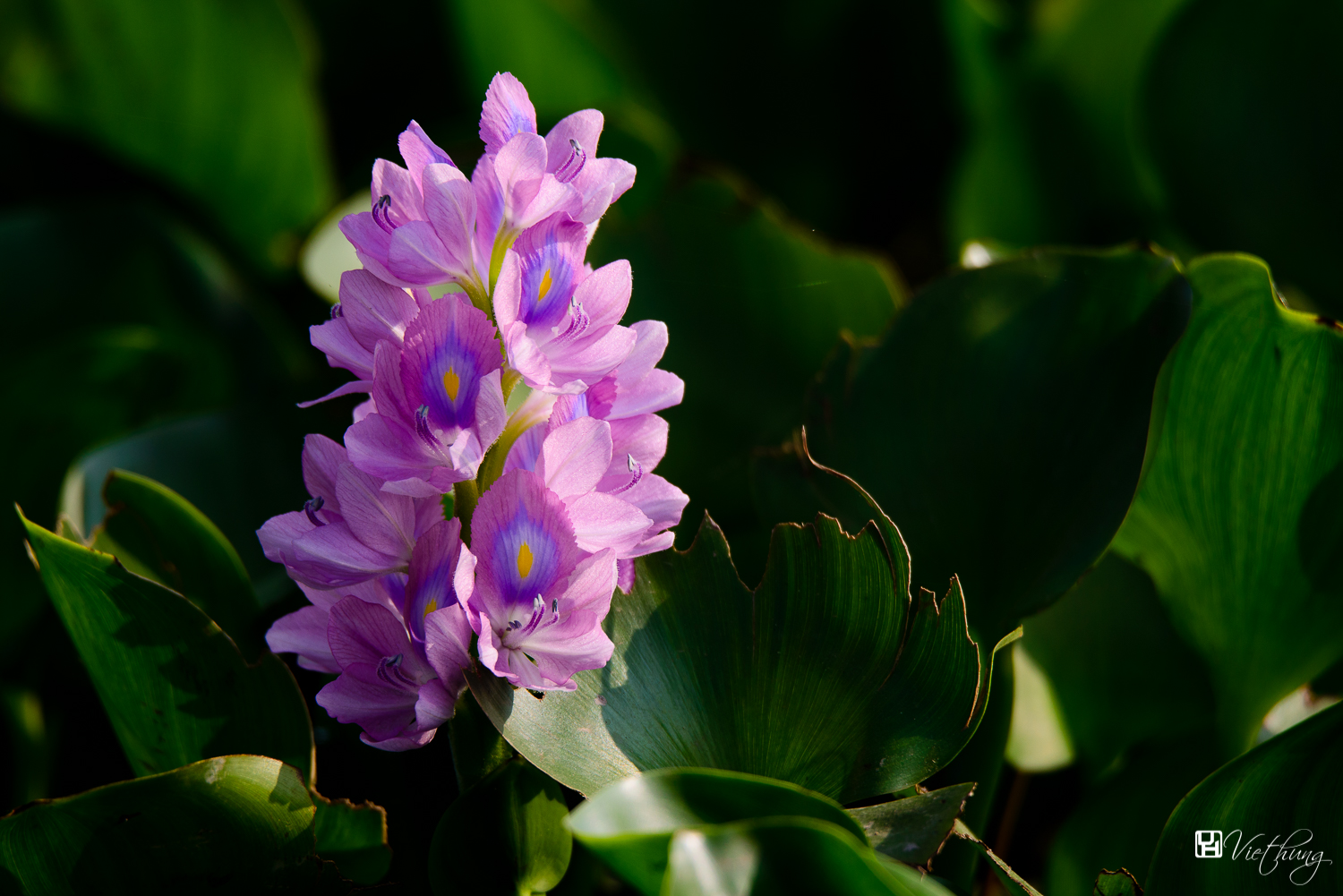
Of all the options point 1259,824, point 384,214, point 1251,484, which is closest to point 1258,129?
point 1251,484

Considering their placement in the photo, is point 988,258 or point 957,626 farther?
point 988,258

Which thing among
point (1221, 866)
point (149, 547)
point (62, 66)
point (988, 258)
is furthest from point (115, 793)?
point (62, 66)

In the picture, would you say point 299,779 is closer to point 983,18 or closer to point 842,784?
point 842,784

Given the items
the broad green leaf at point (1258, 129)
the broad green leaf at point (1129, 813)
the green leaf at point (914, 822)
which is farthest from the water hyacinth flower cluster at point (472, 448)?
the broad green leaf at point (1258, 129)

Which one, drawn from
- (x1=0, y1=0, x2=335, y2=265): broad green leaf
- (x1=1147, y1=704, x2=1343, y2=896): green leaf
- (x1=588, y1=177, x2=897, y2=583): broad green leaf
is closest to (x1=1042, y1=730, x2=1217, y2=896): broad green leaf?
(x1=1147, y1=704, x2=1343, y2=896): green leaf

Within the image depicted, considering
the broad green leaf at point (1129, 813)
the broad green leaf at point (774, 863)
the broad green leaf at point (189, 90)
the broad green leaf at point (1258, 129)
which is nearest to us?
the broad green leaf at point (774, 863)

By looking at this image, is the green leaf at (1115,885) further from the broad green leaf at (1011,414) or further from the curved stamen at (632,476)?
the curved stamen at (632,476)

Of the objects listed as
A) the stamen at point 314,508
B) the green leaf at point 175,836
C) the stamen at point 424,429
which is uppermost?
the stamen at point 424,429
